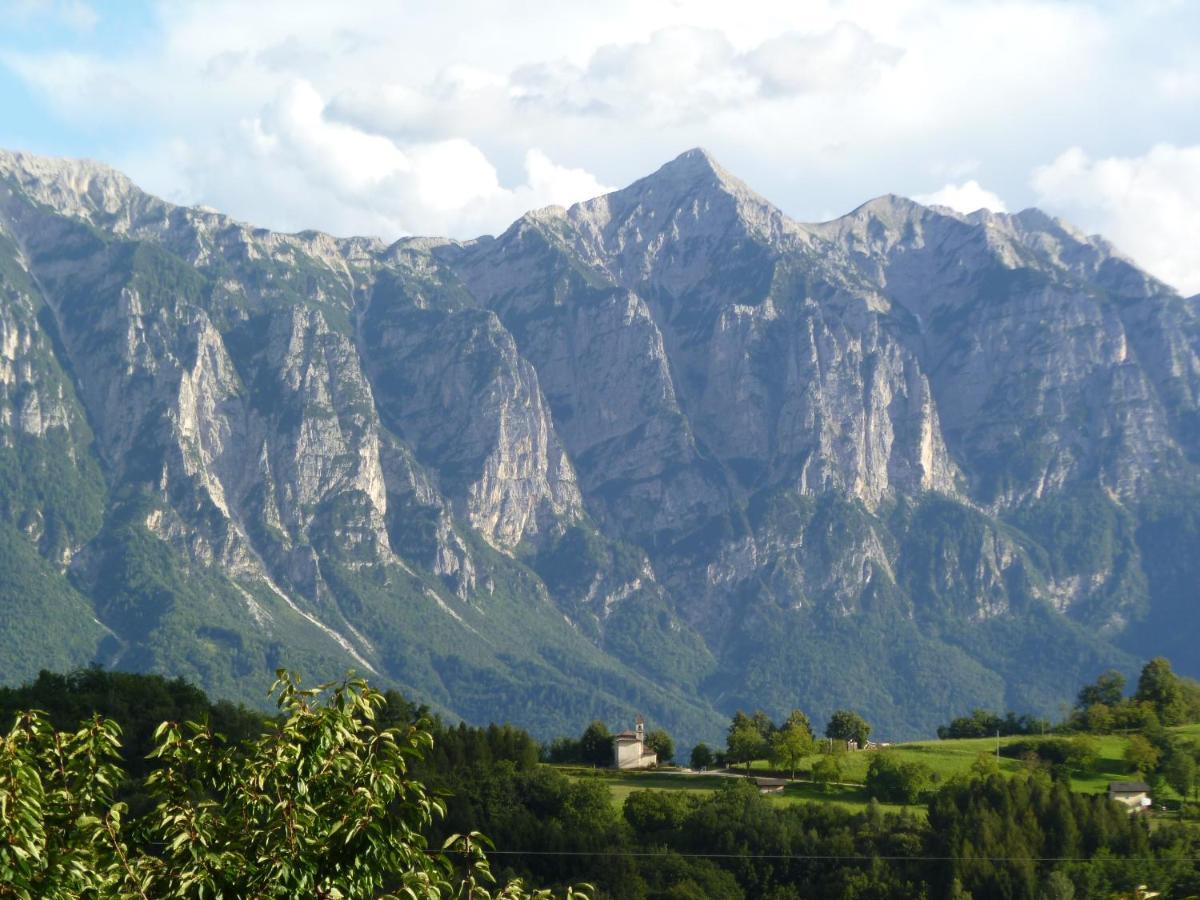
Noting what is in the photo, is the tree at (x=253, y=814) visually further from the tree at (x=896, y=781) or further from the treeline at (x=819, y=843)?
the tree at (x=896, y=781)

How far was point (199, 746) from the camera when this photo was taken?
26266mm

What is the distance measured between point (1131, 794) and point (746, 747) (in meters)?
43.6

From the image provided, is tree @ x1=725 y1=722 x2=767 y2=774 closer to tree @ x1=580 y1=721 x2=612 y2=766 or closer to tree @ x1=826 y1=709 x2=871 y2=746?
tree @ x1=580 y1=721 x2=612 y2=766

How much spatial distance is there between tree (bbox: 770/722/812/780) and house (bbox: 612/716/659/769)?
15.8 m

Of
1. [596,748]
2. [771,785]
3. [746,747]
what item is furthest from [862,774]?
[596,748]

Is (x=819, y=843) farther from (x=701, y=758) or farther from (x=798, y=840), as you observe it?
(x=701, y=758)

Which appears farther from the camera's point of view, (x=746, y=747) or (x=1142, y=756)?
(x=746, y=747)

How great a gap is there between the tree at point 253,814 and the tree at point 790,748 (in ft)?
480

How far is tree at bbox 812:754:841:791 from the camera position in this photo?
159125 millimetres

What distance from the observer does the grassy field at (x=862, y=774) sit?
15600 cm

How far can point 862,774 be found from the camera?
547 ft

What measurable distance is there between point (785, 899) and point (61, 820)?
108 meters

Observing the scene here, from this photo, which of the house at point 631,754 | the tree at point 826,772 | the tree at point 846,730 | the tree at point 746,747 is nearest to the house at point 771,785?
the tree at point 826,772

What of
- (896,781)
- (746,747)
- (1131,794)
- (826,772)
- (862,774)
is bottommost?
(896,781)
